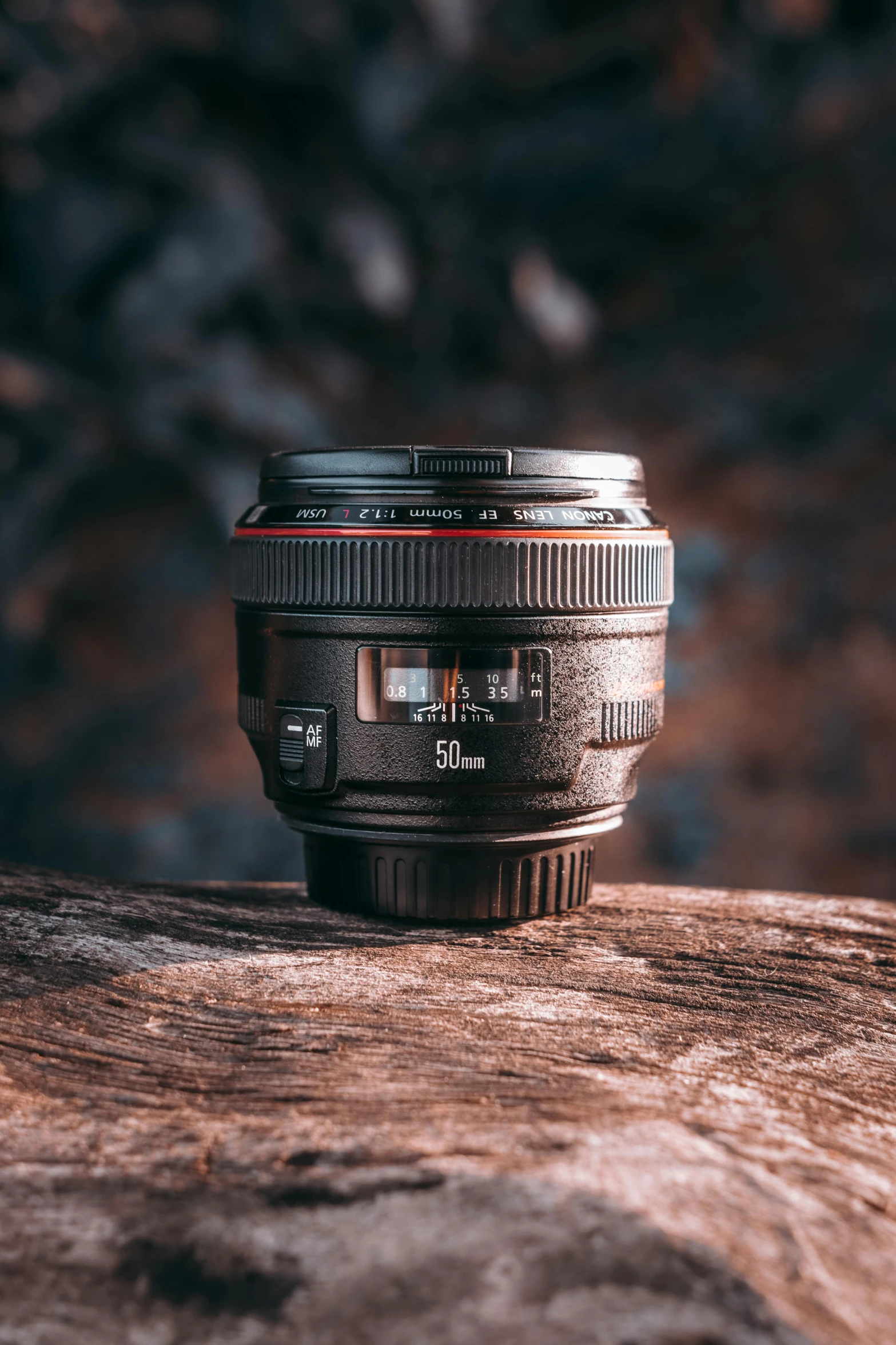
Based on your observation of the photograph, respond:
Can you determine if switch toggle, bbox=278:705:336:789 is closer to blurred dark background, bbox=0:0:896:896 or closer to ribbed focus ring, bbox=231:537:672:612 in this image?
ribbed focus ring, bbox=231:537:672:612

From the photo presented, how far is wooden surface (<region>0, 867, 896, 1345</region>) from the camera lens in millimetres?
523

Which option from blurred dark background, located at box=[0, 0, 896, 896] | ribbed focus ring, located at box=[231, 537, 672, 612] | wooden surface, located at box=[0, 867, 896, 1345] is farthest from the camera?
blurred dark background, located at box=[0, 0, 896, 896]

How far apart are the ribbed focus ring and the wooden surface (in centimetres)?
24

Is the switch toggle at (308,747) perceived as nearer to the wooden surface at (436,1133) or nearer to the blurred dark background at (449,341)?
the wooden surface at (436,1133)

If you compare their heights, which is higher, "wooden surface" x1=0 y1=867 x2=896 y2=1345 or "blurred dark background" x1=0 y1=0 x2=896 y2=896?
"blurred dark background" x1=0 y1=0 x2=896 y2=896

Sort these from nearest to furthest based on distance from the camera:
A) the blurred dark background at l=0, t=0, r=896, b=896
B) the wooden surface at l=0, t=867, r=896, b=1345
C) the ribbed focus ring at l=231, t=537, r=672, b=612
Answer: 1. the wooden surface at l=0, t=867, r=896, b=1345
2. the ribbed focus ring at l=231, t=537, r=672, b=612
3. the blurred dark background at l=0, t=0, r=896, b=896

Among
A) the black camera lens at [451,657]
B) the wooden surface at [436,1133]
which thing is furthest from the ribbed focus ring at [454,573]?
the wooden surface at [436,1133]

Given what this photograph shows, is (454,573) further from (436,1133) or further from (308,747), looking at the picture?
(436,1133)

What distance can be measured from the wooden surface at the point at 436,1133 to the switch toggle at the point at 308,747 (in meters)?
0.11

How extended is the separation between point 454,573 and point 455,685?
0.07 metres

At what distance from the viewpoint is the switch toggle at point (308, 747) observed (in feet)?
2.97

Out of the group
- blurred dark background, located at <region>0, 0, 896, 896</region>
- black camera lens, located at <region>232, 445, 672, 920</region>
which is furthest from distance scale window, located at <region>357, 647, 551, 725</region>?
blurred dark background, located at <region>0, 0, 896, 896</region>

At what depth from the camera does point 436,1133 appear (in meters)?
0.63

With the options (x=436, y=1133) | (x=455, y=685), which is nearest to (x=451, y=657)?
(x=455, y=685)
